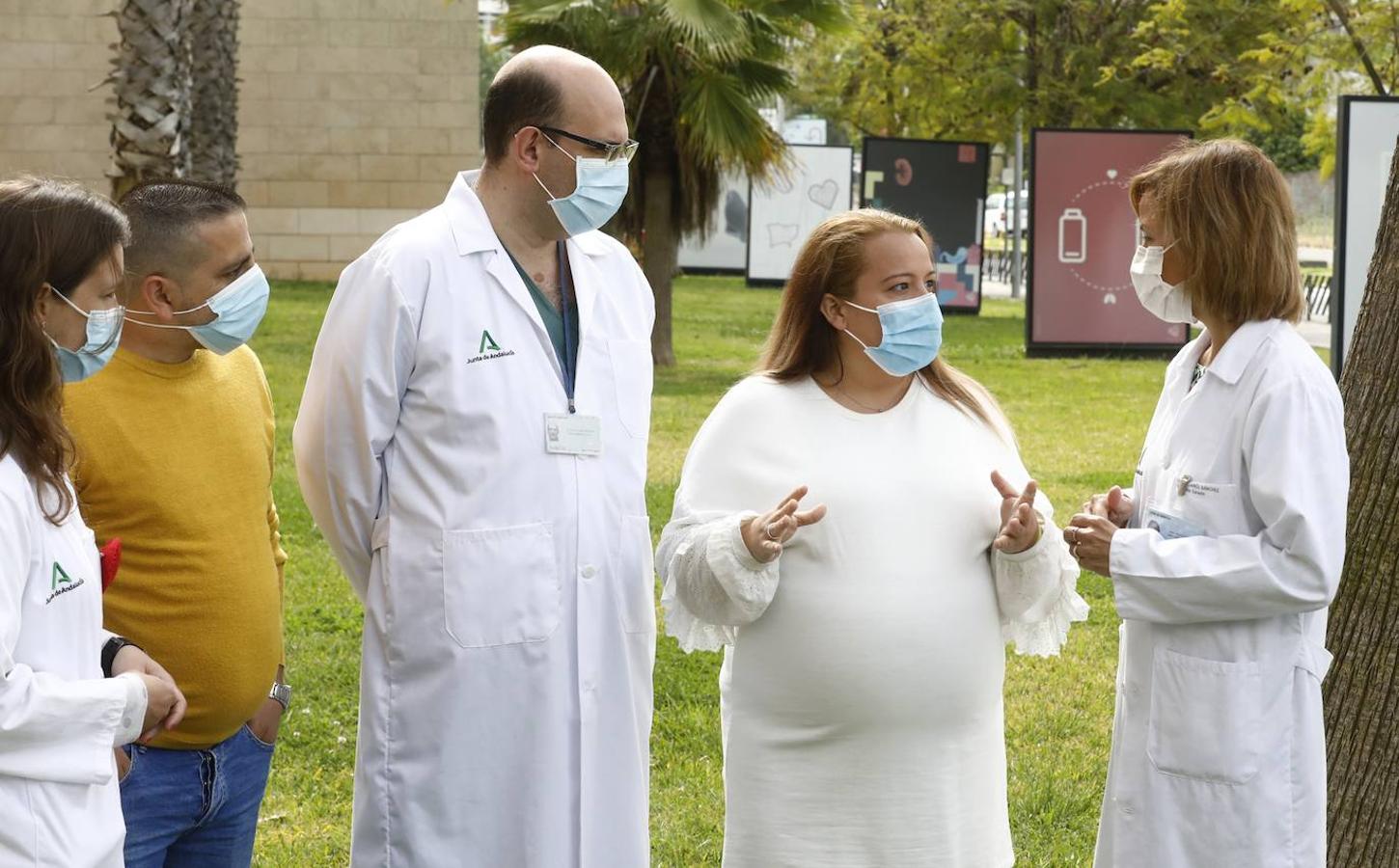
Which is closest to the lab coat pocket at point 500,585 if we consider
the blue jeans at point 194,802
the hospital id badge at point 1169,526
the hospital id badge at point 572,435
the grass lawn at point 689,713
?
the hospital id badge at point 572,435

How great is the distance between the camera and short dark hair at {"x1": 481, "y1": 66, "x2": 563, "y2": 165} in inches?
141

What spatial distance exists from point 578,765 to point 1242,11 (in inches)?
945

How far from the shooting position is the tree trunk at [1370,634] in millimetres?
4188

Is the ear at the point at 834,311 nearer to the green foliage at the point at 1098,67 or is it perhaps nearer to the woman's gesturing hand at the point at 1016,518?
the woman's gesturing hand at the point at 1016,518

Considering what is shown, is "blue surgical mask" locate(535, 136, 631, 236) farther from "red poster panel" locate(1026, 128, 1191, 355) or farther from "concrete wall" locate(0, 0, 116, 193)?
"concrete wall" locate(0, 0, 116, 193)

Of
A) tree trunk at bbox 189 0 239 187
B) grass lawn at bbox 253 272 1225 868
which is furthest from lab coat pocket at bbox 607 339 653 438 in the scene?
tree trunk at bbox 189 0 239 187

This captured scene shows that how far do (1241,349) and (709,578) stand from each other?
1166mm

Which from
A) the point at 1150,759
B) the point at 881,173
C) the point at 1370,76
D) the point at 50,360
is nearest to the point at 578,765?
the point at 1150,759

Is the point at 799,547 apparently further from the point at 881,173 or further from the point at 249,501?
the point at 881,173

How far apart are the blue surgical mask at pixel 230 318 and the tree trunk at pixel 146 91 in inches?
400

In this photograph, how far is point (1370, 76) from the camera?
19.7 meters

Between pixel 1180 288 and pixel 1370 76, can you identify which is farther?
pixel 1370 76

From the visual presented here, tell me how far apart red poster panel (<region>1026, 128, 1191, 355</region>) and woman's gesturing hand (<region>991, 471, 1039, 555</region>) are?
1615 centimetres

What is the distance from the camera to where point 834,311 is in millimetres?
3551
